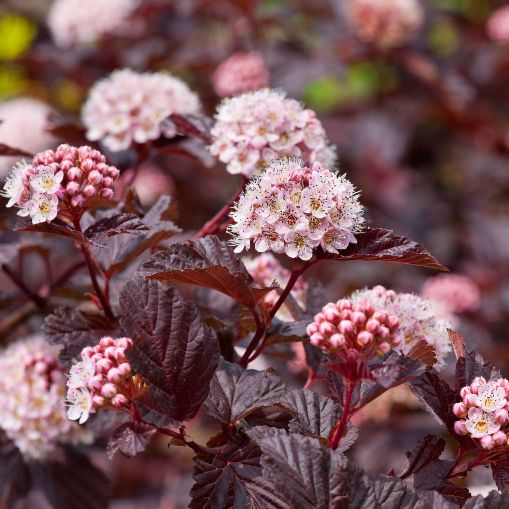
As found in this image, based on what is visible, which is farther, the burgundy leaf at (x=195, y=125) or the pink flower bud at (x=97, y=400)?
the burgundy leaf at (x=195, y=125)

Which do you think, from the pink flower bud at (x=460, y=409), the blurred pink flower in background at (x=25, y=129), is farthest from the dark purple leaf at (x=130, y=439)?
the blurred pink flower in background at (x=25, y=129)

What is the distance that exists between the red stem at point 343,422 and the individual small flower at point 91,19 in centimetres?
258

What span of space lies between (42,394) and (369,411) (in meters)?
1.20

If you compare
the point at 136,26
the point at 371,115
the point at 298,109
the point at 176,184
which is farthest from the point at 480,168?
the point at 298,109

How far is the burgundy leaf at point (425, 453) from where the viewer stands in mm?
1192

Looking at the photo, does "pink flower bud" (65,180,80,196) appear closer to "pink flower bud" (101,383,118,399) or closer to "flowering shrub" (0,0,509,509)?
"flowering shrub" (0,0,509,509)

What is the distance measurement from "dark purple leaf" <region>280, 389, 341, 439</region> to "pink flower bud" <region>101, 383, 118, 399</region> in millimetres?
241

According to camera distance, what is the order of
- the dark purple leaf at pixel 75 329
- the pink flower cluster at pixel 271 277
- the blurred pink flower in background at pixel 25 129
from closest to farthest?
the dark purple leaf at pixel 75 329 < the pink flower cluster at pixel 271 277 < the blurred pink flower in background at pixel 25 129

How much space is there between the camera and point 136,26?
363 centimetres

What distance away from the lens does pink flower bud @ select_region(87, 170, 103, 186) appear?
4.13 feet

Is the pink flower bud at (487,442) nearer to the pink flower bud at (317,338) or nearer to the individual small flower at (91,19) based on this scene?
the pink flower bud at (317,338)

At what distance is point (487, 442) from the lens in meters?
1.12

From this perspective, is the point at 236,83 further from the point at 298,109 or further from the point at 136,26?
the point at 136,26

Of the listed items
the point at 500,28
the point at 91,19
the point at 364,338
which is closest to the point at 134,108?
the point at 364,338
